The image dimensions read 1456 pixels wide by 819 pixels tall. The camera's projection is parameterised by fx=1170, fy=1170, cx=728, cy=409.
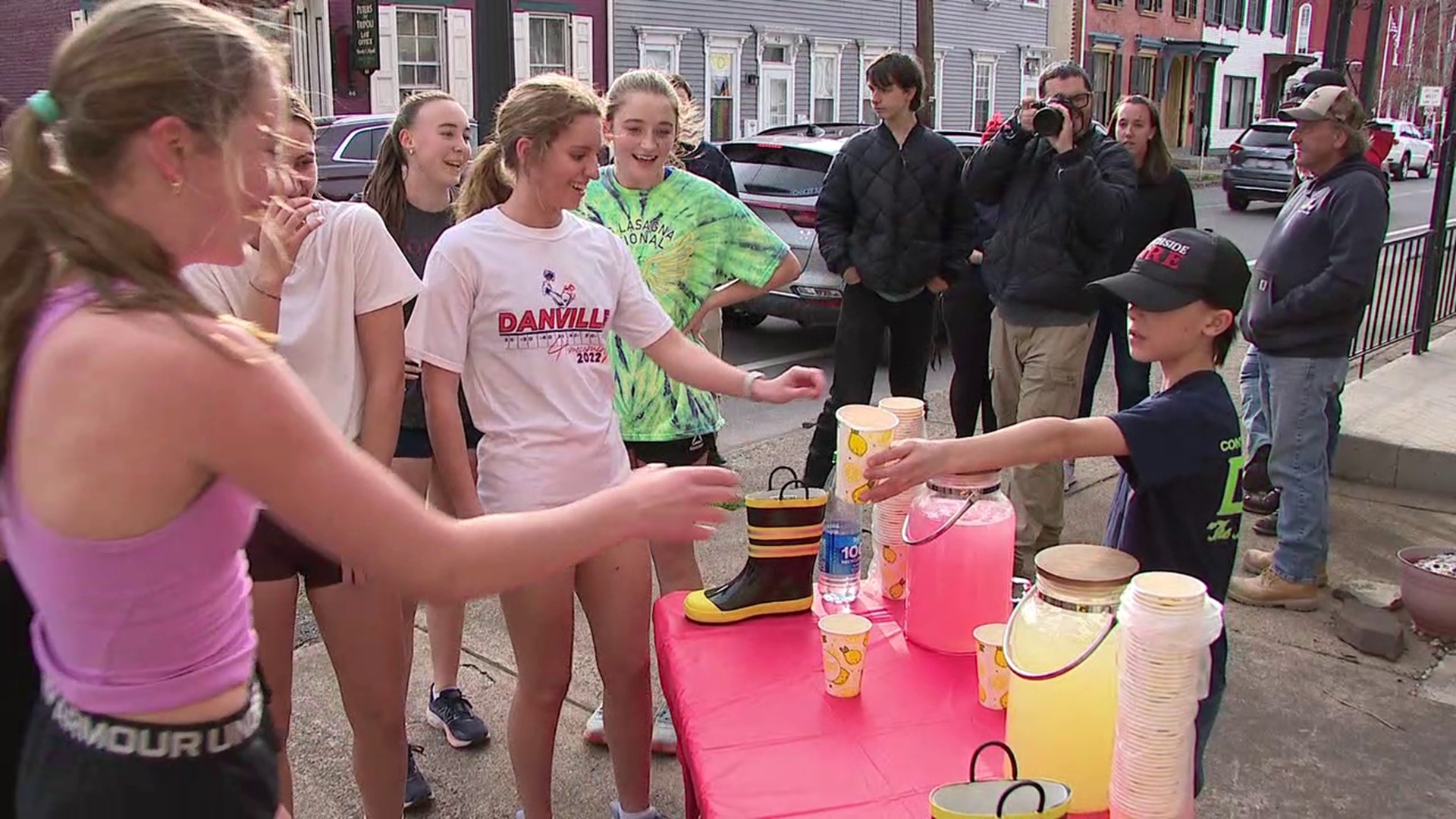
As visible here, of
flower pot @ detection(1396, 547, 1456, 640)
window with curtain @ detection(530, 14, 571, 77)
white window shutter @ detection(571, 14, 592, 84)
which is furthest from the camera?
white window shutter @ detection(571, 14, 592, 84)

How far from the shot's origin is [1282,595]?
170 inches

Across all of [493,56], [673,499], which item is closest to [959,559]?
[673,499]

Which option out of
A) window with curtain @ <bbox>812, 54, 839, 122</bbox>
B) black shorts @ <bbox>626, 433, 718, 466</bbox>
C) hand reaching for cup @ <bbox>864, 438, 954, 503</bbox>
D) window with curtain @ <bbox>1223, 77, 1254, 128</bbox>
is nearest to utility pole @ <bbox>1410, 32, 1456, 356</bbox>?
black shorts @ <bbox>626, 433, 718, 466</bbox>

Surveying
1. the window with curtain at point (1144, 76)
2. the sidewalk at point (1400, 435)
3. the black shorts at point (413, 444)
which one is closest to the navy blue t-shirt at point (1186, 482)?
the black shorts at point (413, 444)

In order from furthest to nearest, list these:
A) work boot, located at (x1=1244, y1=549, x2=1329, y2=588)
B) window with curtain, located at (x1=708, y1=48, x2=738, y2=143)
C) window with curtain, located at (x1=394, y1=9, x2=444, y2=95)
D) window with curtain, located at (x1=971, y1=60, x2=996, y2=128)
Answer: window with curtain, located at (x1=971, y1=60, x2=996, y2=128)
window with curtain, located at (x1=708, y1=48, x2=738, y2=143)
window with curtain, located at (x1=394, y1=9, x2=444, y2=95)
work boot, located at (x1=1244, y1=549, x2=1329, y2=588)

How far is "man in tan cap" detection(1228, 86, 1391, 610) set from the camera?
13.5 ft

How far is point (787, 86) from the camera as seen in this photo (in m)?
24.4

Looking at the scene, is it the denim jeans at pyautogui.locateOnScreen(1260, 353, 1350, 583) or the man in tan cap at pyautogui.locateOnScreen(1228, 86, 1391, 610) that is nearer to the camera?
the man in tan cap at pyautogui.locateOnScreen(1228, 86, 1391, 610)

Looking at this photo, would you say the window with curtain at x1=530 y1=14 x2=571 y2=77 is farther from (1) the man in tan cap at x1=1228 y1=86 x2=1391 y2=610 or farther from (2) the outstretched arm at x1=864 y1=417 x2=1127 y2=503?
(2) the outstretched arm at x1=864 y1=417 x2=1127 y2=503

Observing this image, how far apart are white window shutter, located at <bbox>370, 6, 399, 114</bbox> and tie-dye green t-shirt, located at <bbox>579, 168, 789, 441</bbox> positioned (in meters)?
15.6

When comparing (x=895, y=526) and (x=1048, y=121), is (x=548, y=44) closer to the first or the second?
(x=1048, y=121)

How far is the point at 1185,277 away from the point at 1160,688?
3.17ft

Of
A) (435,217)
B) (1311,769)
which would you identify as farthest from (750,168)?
(1311,769)

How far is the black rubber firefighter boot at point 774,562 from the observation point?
8.08 feet
